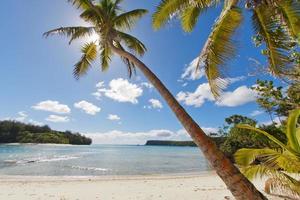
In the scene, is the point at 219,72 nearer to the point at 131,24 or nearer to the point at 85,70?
the point at 131,24

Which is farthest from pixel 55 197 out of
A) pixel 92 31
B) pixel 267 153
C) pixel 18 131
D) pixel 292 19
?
pixel 18 131

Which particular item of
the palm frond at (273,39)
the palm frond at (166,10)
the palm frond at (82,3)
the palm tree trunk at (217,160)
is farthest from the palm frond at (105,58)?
the palm frond at (273,39)

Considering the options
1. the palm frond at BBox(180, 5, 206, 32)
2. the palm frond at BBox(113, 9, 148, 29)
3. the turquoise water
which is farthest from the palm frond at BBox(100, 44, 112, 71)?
the turquoise water

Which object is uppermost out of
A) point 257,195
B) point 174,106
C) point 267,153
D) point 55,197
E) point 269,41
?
point 269,41

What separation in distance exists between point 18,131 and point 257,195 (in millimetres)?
98382

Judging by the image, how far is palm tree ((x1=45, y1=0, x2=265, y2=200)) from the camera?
3750mm

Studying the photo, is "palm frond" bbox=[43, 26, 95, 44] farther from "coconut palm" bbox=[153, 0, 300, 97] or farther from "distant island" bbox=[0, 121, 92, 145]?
"distant island" bbox=[0, 121, 92, 145]

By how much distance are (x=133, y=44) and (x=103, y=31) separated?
5.67 ft

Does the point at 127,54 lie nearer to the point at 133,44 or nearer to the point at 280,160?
the point at 133,44

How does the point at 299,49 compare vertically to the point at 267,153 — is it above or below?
above

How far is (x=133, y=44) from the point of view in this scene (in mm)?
8453

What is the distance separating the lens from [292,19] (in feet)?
14.2

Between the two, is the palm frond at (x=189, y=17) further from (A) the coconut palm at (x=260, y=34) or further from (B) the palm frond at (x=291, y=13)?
(B) the palm frond at (x=291, y=13)

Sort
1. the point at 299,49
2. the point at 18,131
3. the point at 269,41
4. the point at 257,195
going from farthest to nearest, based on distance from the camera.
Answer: the point at 18,131 < the point at 299,49 < the point at 269,41 < the point at 257,195
